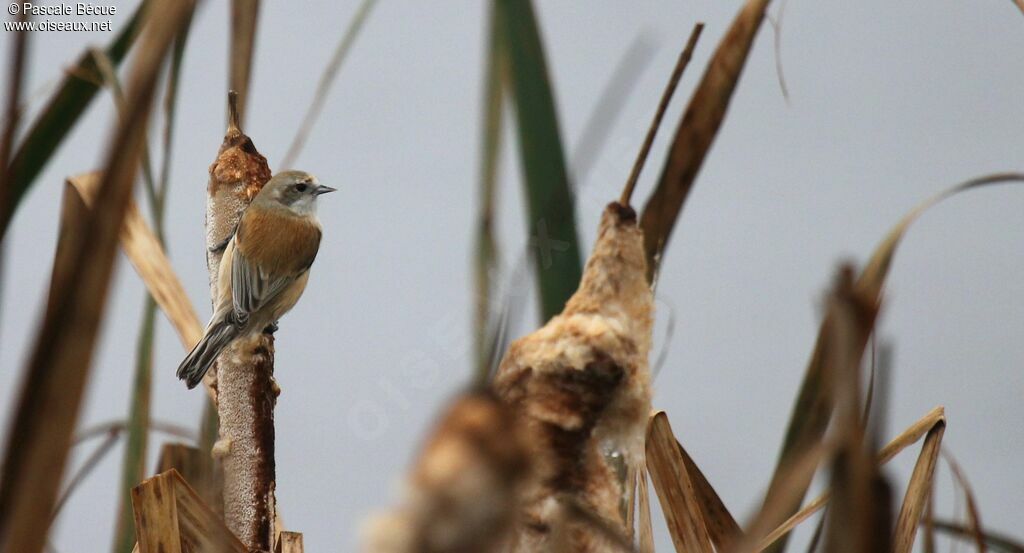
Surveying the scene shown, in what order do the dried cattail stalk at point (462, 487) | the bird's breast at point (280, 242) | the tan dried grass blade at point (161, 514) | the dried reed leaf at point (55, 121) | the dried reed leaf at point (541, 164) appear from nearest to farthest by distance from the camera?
the dried cattail stalk at point (462, 487) → the dried reed leaf at point (541, 164) → the tan dried grass blade at point (161, 514) → the dried reed leaf at point (55, 121) → the bird's breast at point (280, 242)

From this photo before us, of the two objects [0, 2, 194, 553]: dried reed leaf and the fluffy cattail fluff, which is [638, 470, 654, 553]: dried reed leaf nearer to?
the fluffy cattail fluff

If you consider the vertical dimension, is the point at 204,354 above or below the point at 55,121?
below

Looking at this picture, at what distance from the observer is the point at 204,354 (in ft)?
4.26

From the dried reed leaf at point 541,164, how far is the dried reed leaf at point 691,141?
16 centimetres

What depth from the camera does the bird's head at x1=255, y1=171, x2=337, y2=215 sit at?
192 centimetres

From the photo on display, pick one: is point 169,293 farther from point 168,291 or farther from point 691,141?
point 691,141

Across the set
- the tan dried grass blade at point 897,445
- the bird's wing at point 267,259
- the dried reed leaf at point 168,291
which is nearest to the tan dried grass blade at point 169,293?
the dried reed leaf at point 168,291

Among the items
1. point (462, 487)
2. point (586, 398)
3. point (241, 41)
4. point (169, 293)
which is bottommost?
point (462, 487)

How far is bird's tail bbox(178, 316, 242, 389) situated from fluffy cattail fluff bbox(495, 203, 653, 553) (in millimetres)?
688

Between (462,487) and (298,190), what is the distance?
67.6 inches

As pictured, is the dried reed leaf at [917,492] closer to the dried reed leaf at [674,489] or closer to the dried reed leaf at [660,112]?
the dried reed leaf at [674,489]

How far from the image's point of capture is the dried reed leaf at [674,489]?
1.01 meters

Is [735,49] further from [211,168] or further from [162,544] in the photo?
[162,544]

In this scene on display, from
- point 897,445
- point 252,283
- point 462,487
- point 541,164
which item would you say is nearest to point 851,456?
point 462,487
